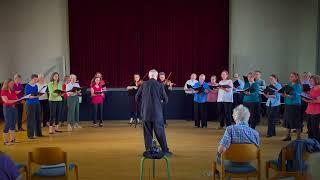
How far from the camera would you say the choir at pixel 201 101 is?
9.95 meters

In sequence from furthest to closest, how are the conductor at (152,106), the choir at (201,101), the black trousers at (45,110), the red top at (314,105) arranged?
the black trousers at (45,110)
the choir at (201,101)
the red top at (314,105)
the conductor at (152,106)

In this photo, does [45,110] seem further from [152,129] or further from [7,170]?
[7,170]

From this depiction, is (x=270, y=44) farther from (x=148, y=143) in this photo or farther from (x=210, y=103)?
(x=148, y=143)

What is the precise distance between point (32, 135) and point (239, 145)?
6.90 metres

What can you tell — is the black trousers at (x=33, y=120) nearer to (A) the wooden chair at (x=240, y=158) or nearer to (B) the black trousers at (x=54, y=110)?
(B) the black trousers at (x=54, y=110)

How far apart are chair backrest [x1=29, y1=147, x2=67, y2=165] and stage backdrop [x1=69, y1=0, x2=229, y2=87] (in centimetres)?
982

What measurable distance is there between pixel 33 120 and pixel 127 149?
107 inches

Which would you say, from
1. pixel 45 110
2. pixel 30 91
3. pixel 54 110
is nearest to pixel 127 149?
pixel 30 91

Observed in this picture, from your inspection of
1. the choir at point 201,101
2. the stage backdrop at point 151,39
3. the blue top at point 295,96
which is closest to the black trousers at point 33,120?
the choir at point 201,101

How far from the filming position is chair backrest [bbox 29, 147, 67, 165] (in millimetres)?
5535

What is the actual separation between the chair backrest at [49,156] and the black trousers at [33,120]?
531cm

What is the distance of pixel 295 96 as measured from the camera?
10.0 metres

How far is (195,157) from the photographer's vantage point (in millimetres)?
8711

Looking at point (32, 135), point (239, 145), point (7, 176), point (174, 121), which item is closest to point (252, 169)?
point (239, 145)
